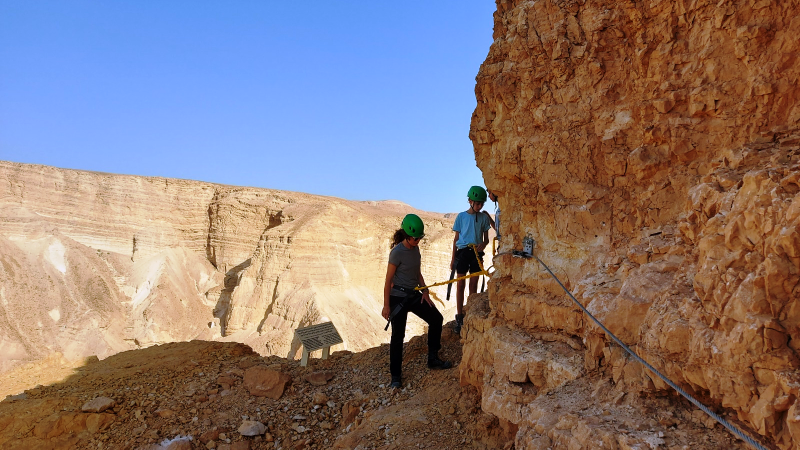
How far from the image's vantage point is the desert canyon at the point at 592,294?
2.30m

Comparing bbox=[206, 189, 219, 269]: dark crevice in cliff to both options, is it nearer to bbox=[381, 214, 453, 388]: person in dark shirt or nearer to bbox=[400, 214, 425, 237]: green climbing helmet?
bbox=[381, 214, 453, 388]: person in dark shirt

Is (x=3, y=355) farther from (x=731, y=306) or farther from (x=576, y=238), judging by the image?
(x=731, y=306)

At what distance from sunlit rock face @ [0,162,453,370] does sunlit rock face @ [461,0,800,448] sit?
17463 millimetres

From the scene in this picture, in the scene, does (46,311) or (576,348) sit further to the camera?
(46,311)

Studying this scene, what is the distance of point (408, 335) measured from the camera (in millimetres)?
24219

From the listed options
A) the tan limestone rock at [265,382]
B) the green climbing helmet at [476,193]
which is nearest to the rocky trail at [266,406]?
the tan limestone rock at [265,382]

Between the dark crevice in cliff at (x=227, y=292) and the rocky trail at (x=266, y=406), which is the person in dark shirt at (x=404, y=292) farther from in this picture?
the dark crevice in cliff at (x=227, y=292)

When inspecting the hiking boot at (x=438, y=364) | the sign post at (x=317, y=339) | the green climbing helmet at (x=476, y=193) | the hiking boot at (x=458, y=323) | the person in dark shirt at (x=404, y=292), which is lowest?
the hiking boot at (x=438, y=364)

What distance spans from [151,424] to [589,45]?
5815mm

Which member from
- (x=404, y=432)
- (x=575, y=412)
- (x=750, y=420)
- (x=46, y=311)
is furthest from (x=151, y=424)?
(x=46, y=311)

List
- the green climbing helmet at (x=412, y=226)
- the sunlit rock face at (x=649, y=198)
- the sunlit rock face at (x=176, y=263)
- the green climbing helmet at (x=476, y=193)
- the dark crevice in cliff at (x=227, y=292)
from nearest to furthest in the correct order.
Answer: the sunlit rock face at (x=649, y=198) < the green climbing helmet at (x=412, y=226) < the green climbing helmet at (x=476, y=193) < the sunlit rock face at (x=176, y=263) < the dark crevice in cliff at (x=227, y=292)

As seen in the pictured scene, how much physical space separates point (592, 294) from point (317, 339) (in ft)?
14.4

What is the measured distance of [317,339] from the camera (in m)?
6.89

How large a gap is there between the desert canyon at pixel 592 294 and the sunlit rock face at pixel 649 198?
0.01 m
